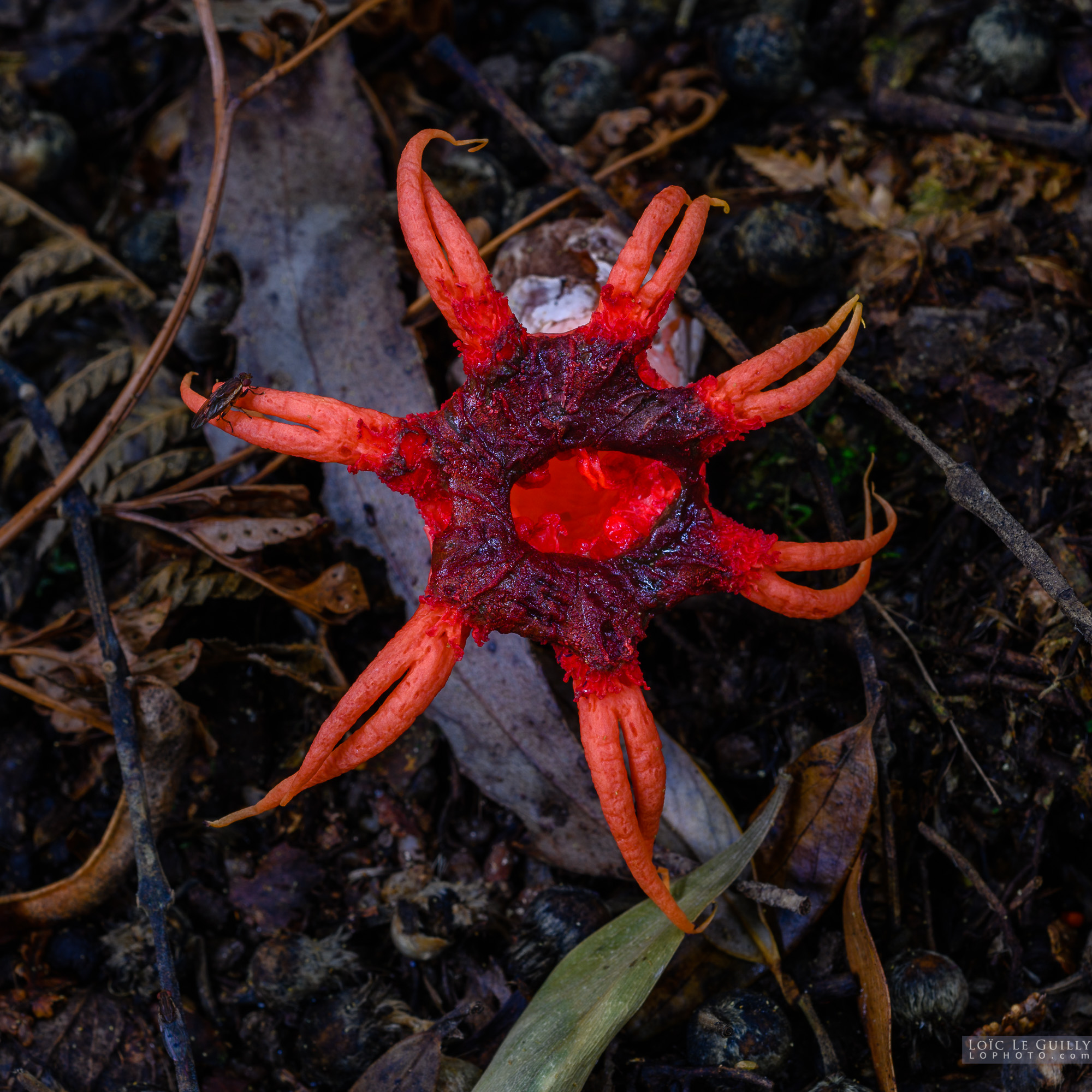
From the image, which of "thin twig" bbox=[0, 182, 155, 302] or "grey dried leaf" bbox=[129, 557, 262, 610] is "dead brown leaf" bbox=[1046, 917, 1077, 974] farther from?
"thin twig" bbox=[0, 182, 155, 302]

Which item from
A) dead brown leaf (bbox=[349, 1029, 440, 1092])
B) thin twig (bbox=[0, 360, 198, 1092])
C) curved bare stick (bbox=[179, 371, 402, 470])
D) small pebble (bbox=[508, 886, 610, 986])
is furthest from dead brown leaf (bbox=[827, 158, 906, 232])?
dead brown leaf (bbox=[349, 1029, 440, 1092])

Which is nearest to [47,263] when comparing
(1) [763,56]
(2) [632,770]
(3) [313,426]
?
(3) [313,426]

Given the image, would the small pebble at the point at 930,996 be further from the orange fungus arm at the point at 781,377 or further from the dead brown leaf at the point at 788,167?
the dead brown leaf at the point at 788,167

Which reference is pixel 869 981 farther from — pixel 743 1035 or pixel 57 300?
pixel 57 300

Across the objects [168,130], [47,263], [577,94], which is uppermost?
[168,130]

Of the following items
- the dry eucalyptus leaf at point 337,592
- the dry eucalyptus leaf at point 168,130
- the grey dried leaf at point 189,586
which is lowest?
the dry eucalyptus leaf at point 337,592

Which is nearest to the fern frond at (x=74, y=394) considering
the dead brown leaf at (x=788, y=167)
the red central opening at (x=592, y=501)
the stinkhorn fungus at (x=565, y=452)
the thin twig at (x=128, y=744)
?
the thin twig at (x=128, y=744)

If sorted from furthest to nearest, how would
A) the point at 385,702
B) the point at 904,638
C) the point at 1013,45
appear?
1. the point at 1013,45
2. the point at 904,638
3. the point at 385,702
